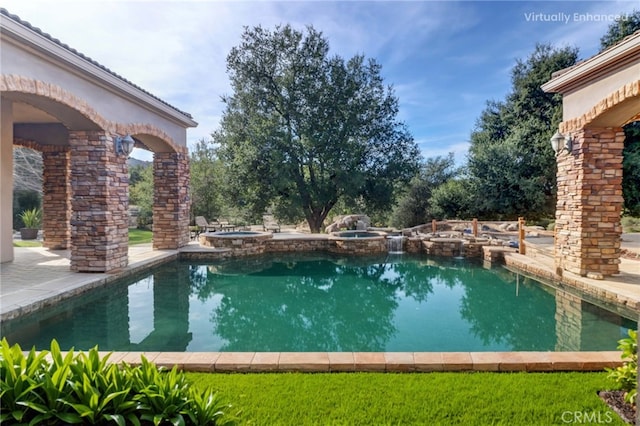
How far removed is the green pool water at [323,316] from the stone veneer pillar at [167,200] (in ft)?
8.01

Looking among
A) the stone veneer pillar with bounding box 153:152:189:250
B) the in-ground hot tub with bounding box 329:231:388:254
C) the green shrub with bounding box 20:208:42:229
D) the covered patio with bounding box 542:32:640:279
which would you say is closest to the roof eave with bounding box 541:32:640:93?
the covered patio with bounding box 542:32:640:279

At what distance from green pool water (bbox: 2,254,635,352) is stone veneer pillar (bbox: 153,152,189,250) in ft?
8.01

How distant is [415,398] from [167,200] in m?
10.6

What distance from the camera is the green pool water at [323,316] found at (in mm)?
4861

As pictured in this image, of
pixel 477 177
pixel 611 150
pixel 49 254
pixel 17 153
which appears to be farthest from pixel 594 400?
pixel 17 153

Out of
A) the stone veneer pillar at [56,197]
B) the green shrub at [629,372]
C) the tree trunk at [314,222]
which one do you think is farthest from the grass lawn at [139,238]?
the green shrub at [629,372]

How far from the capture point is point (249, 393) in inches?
119

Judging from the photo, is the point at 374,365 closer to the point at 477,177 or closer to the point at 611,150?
the point at 611,150

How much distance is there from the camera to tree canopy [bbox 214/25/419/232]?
15.4 meters

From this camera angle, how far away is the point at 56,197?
11172mm

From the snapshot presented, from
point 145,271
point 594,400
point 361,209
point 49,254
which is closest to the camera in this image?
point 594,400

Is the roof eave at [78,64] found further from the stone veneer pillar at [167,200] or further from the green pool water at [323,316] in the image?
the green pool water at [323,316]

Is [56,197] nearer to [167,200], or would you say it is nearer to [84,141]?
[167,200]

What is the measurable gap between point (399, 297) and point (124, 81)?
26.2ft
